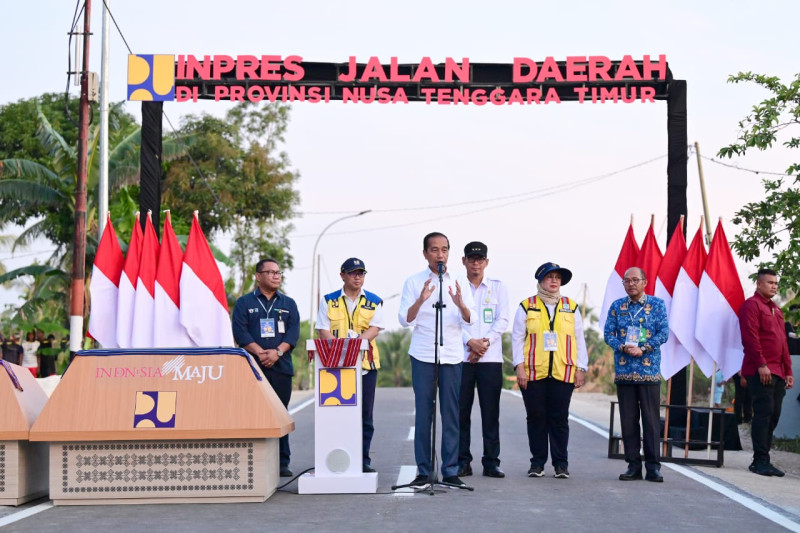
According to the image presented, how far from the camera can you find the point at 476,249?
10961 millimetres

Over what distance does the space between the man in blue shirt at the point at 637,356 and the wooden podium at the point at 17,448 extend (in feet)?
18.0

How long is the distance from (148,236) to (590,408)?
14.9 m

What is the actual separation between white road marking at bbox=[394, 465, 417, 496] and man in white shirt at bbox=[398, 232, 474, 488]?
0.64ft

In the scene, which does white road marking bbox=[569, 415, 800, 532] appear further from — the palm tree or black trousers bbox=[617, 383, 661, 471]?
the palm tree

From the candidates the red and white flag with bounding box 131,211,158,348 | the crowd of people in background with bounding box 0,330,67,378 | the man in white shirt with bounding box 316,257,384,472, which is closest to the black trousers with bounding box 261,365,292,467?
the man in white shirt with bounding box 316,257,384,472

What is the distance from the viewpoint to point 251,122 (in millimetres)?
45750

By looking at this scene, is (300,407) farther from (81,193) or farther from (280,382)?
(280,382)

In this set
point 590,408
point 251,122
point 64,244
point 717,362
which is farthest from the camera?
point 251,122

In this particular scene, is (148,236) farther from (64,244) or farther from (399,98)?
(64,244)

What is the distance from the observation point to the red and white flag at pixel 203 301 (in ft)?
44.1

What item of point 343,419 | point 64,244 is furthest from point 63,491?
point 64,244

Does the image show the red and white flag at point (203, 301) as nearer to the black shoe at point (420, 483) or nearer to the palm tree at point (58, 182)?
the black shoe at point (420, 483)

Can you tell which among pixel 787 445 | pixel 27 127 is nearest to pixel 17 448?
pixel 787 445

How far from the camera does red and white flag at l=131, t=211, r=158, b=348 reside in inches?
527
